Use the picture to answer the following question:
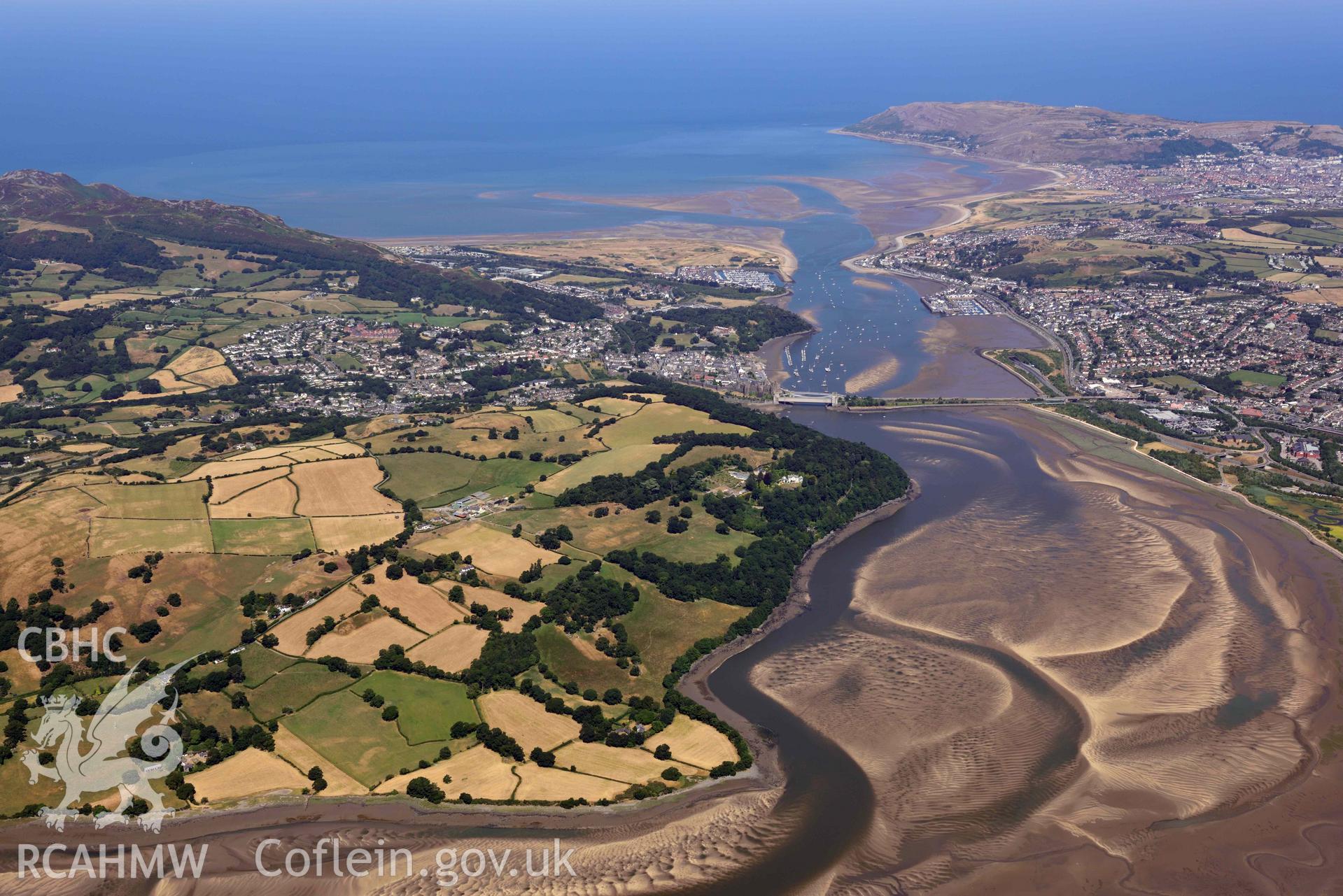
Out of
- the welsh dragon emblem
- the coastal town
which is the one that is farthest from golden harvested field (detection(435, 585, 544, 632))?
the coastal town

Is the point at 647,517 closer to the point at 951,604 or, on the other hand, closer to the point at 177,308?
the point at 951,604

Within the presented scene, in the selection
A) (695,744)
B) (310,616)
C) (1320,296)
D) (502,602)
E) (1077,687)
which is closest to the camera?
(695,744)

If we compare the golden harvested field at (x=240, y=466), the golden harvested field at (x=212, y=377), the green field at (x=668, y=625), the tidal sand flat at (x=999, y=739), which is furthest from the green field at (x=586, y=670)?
the golden harvested field at (x=212, y=377)

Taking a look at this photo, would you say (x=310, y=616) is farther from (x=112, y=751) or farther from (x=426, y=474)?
(x=426, y=474)

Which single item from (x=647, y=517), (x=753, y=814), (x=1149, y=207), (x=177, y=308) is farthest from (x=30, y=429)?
(x=1149, y=207)

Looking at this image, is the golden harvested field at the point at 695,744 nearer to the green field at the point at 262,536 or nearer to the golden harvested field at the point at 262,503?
the green field at the point at 262,536

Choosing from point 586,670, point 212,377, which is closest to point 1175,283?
point 586,670
